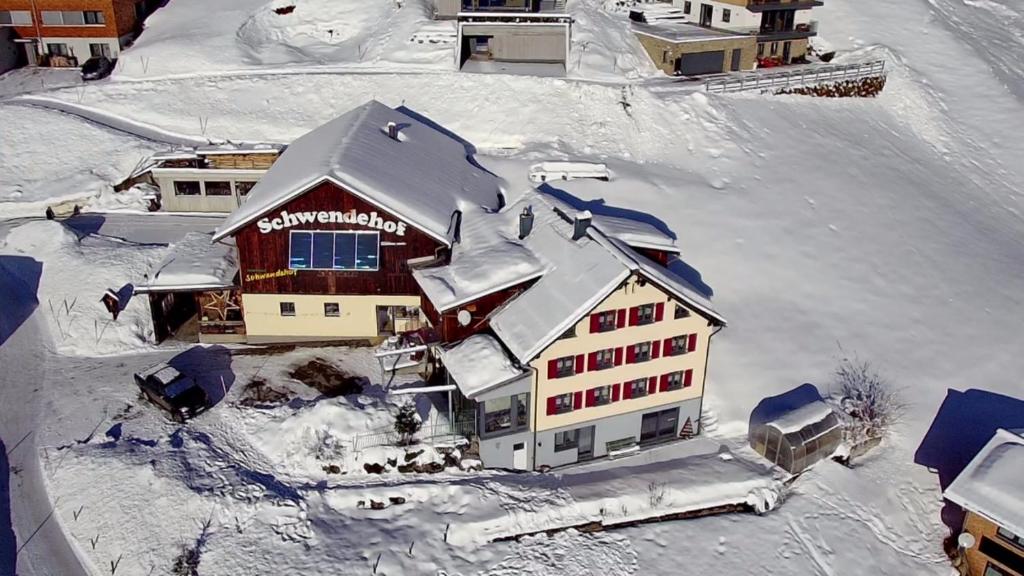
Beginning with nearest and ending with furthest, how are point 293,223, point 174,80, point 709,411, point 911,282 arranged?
point 709,411, point 293,223, point 911,282, point 174,80

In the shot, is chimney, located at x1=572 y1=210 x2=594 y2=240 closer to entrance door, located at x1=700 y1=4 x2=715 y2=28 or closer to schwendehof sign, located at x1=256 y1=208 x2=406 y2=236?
schwendehof sign, located at x1=256 y1=208 x2=406 y2=236

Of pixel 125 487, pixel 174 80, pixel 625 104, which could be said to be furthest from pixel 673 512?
pixel 174 80

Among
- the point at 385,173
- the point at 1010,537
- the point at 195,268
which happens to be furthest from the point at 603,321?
the point at 195,268

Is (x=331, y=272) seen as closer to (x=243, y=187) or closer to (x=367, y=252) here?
(x=367, y=252)

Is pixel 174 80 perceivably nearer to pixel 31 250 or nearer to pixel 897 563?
pixel 31 250

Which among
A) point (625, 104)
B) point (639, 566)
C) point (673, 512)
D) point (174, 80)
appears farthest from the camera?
point (174, 80)

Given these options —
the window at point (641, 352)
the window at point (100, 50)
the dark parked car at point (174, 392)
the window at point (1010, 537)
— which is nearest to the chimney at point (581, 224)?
the window at point (641, 352)
